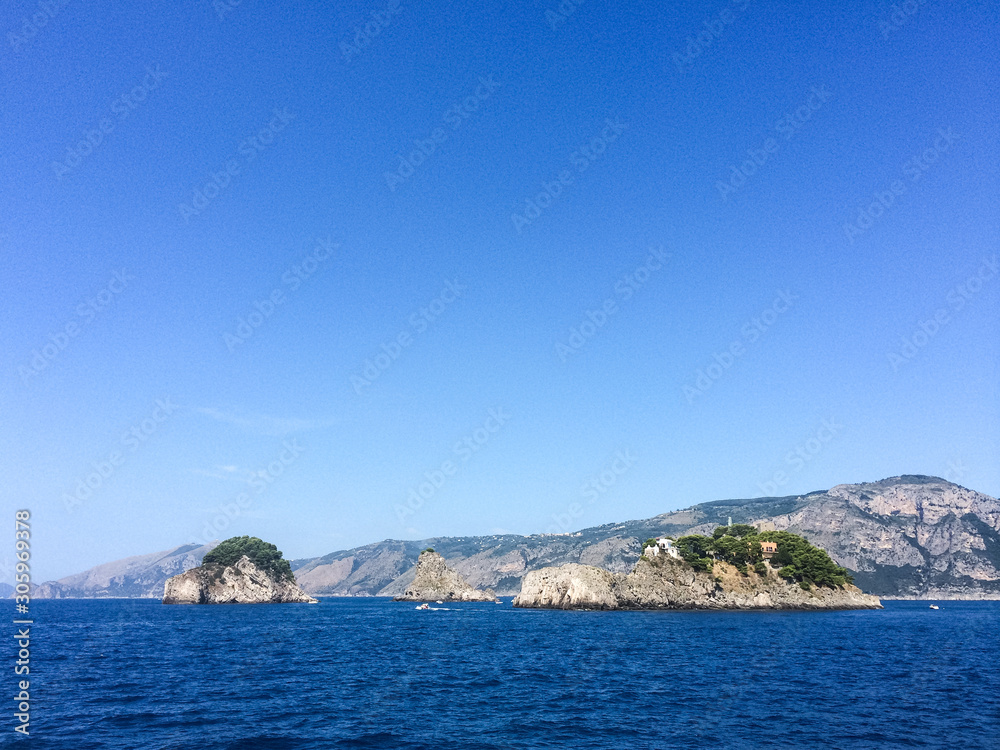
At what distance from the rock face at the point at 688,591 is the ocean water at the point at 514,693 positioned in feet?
205

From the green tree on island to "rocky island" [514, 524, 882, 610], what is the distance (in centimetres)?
10164

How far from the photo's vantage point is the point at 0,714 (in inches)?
1268

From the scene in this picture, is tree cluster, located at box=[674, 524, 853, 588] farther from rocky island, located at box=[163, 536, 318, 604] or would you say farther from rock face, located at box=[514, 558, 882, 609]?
rocky island, located at box=[163, 536, 318, 604]

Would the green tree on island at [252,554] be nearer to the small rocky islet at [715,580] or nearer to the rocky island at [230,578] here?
the rocky island at [230,578]

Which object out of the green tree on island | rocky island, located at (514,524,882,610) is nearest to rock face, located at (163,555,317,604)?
the green tree on island

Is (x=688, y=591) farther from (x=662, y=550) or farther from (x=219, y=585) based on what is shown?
(x=219, y=585)

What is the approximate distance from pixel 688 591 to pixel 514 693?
109644 millimetres

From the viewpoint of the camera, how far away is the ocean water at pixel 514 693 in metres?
28.7

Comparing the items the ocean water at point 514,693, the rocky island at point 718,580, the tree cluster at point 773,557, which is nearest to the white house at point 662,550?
the rocky island at point 718,580

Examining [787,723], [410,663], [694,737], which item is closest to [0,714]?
[410,663]

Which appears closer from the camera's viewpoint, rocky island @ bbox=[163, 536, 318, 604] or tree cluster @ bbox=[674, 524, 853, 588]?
tree cluster @ bbox=[674, 524, 853, 588]

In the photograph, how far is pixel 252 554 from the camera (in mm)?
188750

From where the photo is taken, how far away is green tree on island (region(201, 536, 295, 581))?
609ft

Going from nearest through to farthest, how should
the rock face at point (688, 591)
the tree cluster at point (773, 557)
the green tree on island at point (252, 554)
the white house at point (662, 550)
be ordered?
1. the rock face at point (688, 591)
2. the tree cluster at point (773, 557)
3. the white house at point (662, 550)
4. the green tree on island at point (252, 554)
